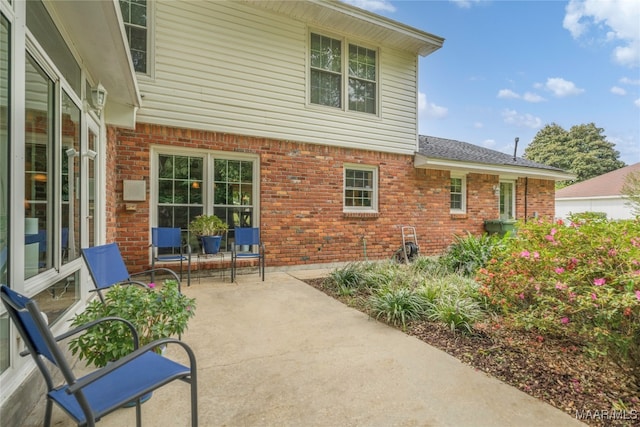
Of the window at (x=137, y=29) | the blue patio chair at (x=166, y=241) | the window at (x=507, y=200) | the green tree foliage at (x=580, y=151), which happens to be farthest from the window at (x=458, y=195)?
the green tree foliage at (x=580, y=151)

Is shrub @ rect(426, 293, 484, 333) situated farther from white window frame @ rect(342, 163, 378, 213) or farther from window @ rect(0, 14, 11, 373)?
white window frame @ rect(342, 163, 378, 213)

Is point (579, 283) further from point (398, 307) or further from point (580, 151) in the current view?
point (580, 151)

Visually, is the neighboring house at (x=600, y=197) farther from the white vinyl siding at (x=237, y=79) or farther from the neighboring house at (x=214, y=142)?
the white vinyl siding at (x=237, y=79)

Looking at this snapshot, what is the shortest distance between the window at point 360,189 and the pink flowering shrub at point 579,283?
4585 millimetres

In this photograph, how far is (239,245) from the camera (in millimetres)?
6258

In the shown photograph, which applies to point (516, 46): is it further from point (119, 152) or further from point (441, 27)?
point (119, 152)

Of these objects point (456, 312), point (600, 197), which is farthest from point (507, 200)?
point (600, 197)

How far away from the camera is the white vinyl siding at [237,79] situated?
5.71 m

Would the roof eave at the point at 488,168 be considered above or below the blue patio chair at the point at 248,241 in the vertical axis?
above

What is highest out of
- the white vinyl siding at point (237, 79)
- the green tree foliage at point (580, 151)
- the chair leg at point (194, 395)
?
the green tree foliage at point (580, 151)

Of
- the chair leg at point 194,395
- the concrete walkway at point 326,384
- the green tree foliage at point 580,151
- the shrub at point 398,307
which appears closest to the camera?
the chair leg at point 194,395

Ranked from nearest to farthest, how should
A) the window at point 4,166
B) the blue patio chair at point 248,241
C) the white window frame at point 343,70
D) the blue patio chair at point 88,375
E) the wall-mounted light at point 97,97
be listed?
the blue patio chair at point 88,375
the window at point 4,166
the wall-mounted light at point 97,97
the blue patio chair at point 248,241
the white window frame at point 343,70

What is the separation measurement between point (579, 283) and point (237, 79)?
6.21 meters

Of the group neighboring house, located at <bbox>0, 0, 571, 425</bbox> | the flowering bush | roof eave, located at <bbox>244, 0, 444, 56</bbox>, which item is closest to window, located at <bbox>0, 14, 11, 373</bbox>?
neighboring house, located at <bbox>0, 0, 571, 425</bbox>
